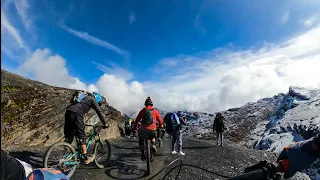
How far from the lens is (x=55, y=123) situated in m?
18.2

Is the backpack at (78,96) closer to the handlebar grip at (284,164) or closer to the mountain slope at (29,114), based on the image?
the mountain slope at (29,114)

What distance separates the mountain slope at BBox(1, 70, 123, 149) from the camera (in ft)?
51.4

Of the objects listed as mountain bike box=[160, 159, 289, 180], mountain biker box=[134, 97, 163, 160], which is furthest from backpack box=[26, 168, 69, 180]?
mountain biker box=[134, 97, 163, 160]

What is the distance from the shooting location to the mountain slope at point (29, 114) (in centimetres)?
1568

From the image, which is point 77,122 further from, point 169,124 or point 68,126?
point 169,124

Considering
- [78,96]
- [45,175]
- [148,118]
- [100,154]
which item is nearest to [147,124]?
[148,118]

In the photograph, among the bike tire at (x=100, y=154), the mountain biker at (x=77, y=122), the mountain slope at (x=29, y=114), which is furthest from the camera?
the mountain slope at (x=29, y=114)

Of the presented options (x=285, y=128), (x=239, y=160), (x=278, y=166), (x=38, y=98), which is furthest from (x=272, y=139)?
Answer: (x=278, y=166)

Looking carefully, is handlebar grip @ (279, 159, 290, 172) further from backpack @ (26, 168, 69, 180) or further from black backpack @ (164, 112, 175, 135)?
black backpack @ (164, 112, 175, 135)

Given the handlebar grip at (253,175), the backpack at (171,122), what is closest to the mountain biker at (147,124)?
the backpack at (171,122)

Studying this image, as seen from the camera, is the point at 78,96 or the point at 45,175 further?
the point at 78,96

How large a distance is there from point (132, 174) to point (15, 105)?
1195 centimetres

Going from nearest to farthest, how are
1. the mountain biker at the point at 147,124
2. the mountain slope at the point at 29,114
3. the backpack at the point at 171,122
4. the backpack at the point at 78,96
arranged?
the backpack at the point at 78,96 → the mountain biker at the point at 147,124 → the mountain slope at the point at 29,114 → the backpack at the point at 171,122

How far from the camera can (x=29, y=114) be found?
1748cm
